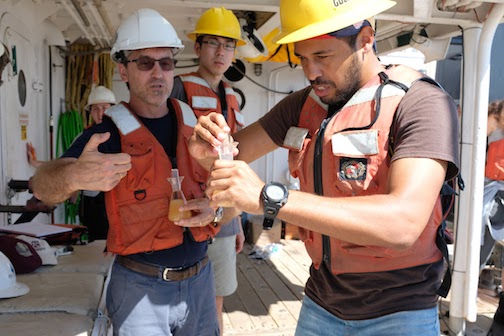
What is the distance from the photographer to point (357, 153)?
1678 mm

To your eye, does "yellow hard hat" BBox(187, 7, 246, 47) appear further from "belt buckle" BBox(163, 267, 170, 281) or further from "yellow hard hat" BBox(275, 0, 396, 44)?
"belt buckle" BBox(163, 267, 170, 281)

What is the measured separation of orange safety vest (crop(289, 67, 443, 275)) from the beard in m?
0.05

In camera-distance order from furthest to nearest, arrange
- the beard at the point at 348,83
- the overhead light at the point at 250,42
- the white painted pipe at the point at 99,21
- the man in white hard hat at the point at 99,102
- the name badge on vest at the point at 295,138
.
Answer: the man in white hard hat at the point at 99,102, the overhead light at the point at 250,42, the white painted pipe at the point at 99,21, the name badge on vest at the point at 295,138, the beard at the point at 348,83

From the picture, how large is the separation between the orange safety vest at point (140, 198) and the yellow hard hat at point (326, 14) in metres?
0.82

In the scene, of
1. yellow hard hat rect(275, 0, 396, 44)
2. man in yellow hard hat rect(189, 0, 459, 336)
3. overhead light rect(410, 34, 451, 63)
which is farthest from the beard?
overhead light rect(410, 34, 451, 63)

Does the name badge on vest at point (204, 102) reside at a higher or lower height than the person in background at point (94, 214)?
higher

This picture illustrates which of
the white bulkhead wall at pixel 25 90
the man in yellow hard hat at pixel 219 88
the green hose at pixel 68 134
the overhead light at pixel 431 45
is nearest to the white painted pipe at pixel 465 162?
the overhead light at pixel 431 45

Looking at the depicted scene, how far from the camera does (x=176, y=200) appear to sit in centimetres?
214

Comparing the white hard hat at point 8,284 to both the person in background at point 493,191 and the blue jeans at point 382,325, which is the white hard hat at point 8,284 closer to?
the blue jeans at point 382,325

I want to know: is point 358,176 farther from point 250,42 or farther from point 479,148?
point 250,42

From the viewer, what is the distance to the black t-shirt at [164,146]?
2.17m

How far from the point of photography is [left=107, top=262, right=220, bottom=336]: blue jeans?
215cm

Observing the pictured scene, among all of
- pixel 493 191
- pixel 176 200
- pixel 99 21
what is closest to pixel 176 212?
pixel 176 200

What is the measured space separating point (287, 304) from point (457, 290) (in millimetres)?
1646
